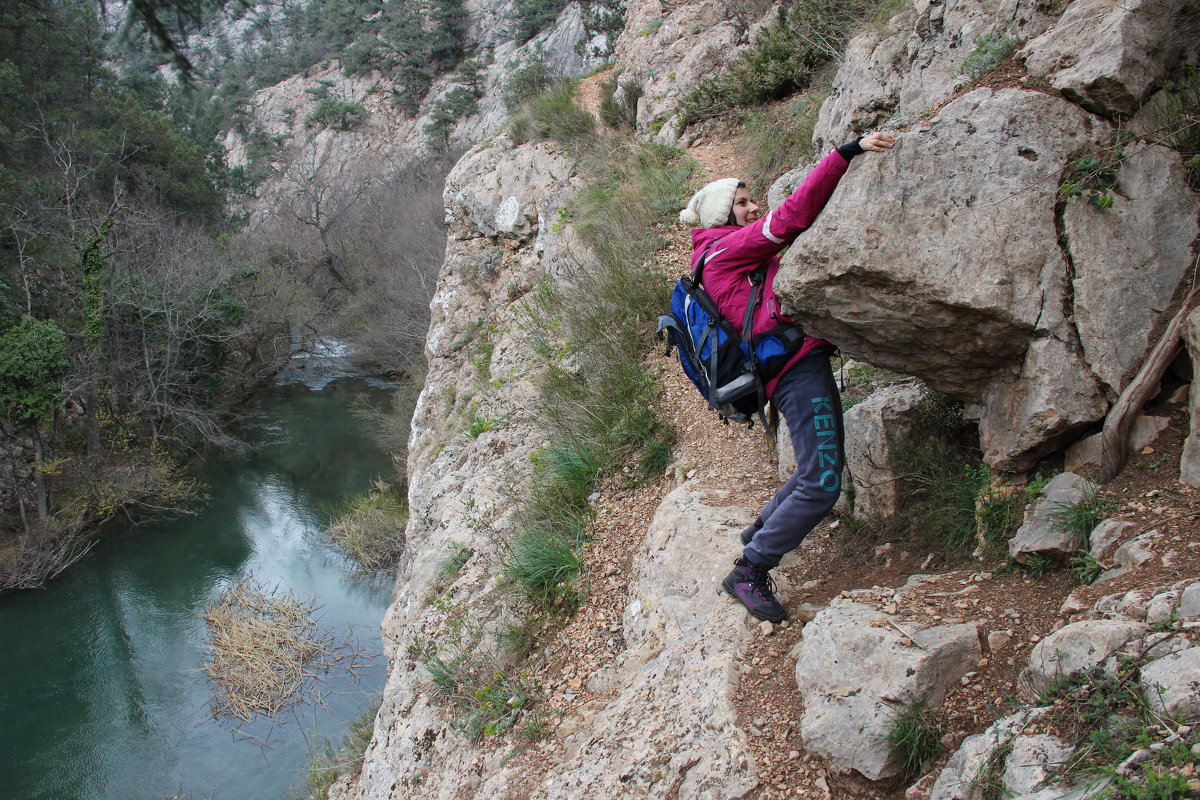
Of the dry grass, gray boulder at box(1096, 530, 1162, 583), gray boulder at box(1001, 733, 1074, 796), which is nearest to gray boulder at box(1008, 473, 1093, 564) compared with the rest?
gray boulder at box(1096, 530, 1162, 583)

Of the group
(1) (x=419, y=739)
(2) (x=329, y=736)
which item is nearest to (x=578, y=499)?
(1) (x=419, y=739)

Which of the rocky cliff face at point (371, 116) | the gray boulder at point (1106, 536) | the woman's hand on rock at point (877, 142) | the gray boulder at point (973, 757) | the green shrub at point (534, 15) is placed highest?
the green shrub at point (534, 15)

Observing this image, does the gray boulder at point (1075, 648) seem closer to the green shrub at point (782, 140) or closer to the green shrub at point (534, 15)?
the green shrub at point (782, 140)

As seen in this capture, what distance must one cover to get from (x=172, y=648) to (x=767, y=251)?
12.8 metres

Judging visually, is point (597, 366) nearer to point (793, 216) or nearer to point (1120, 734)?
point (793, 216)

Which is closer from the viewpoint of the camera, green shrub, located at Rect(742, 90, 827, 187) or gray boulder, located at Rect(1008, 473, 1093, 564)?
gray boulder, located at Rect(1008, 473, 1093, 564)

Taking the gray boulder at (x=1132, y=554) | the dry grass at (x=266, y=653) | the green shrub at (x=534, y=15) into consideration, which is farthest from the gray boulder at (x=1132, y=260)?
the green shrub at (x=534, y=15)

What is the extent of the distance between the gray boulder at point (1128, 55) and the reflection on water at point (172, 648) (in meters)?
10.7

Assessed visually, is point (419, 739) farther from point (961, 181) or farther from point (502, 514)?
point (961, 181)

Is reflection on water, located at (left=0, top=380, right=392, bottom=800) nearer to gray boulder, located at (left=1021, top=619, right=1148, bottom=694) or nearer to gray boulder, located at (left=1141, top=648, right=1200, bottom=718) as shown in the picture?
gray boulder, located at (left=1021, top=619, right=1148, bottom=694)

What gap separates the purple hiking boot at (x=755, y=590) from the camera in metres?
2.95

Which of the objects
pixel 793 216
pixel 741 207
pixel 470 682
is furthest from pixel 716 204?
A: pixel 470 682

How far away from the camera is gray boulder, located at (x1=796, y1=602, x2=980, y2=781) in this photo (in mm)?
2232

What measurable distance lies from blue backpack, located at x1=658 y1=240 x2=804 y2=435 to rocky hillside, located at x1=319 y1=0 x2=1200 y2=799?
0.20 m
